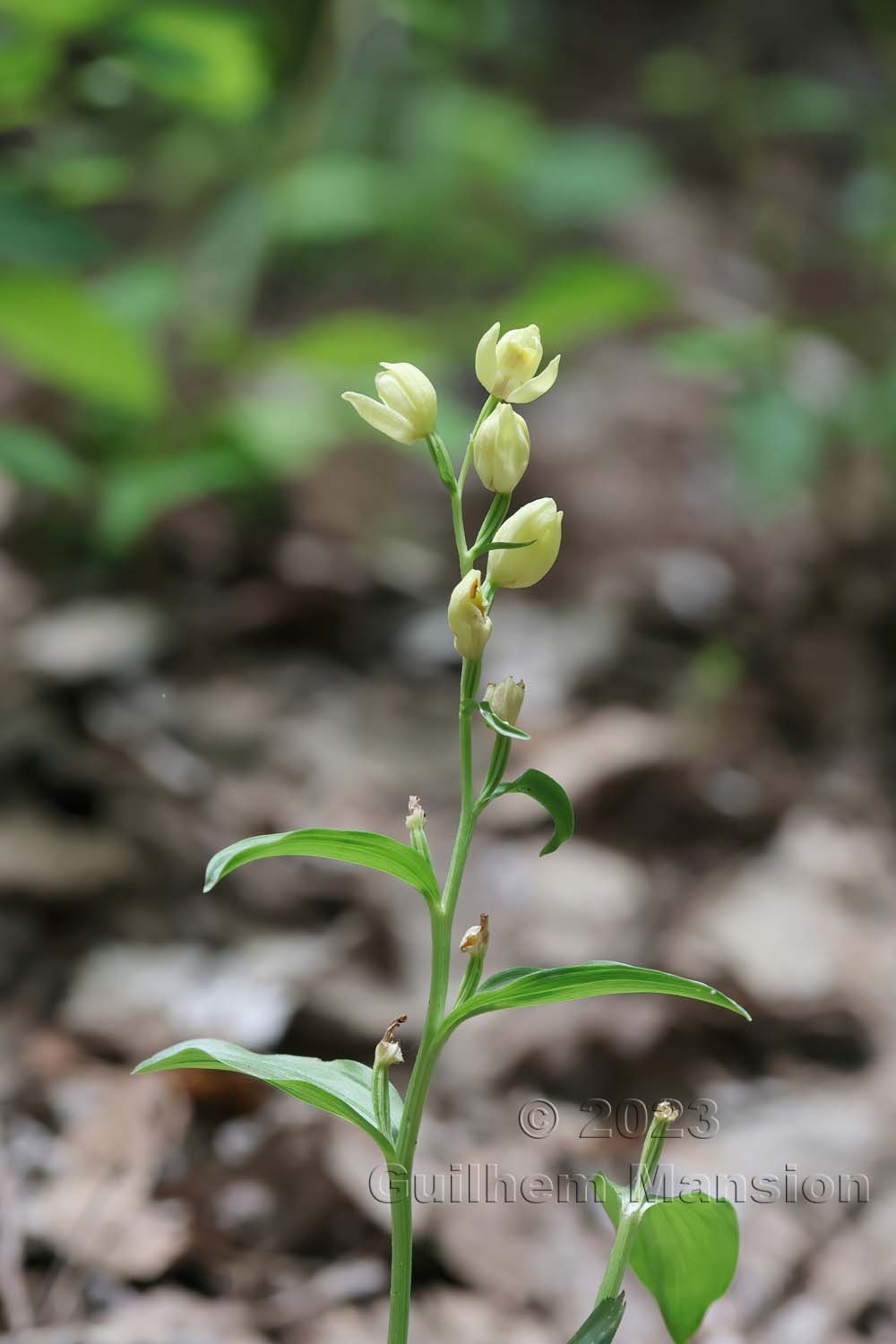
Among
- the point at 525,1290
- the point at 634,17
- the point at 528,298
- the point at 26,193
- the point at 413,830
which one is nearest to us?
the point at 413,830

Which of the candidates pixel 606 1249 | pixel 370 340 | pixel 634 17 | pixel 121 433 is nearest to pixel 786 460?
pixel 370 340

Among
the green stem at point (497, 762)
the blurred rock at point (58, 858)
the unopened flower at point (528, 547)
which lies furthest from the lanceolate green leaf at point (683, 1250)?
the blurred rock at point (58, 858)

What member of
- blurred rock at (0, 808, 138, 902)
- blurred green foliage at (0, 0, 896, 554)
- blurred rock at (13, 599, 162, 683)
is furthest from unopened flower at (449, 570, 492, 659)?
blurred rock at (13, 599, 162, 683)

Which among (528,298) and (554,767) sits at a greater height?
(528,298)

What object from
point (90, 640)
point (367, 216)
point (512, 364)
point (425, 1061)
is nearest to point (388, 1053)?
point (425, 1061)

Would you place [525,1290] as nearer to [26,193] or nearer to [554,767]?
[554,767]

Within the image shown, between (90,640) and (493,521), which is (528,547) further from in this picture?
(90,640)
